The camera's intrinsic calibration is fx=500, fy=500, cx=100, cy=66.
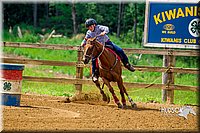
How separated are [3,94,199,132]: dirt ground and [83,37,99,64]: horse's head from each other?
1.13 metres

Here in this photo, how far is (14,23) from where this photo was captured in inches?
1660

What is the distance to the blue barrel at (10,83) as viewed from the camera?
10.3 metres

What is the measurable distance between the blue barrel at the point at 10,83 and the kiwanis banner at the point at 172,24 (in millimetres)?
5376

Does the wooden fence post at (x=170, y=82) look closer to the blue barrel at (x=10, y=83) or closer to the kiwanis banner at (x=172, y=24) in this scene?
the kiwanis banner at (x=172, y=24)

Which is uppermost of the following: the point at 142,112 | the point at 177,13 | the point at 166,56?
the point at 177,13

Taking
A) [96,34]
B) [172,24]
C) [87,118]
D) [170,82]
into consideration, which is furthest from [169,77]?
[87,118]

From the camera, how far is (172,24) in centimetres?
1479

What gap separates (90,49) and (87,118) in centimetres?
245

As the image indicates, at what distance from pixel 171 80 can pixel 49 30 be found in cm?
2791

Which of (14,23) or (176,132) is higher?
(14,23)

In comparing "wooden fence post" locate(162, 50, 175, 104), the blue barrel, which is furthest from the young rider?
the blue barrel

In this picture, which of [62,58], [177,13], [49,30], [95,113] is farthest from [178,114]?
[49,30]

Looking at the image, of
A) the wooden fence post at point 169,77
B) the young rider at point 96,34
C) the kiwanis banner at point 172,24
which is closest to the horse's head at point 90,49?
the young rider at point 96,34

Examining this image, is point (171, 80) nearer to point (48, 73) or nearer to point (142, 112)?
point (142, 112)
